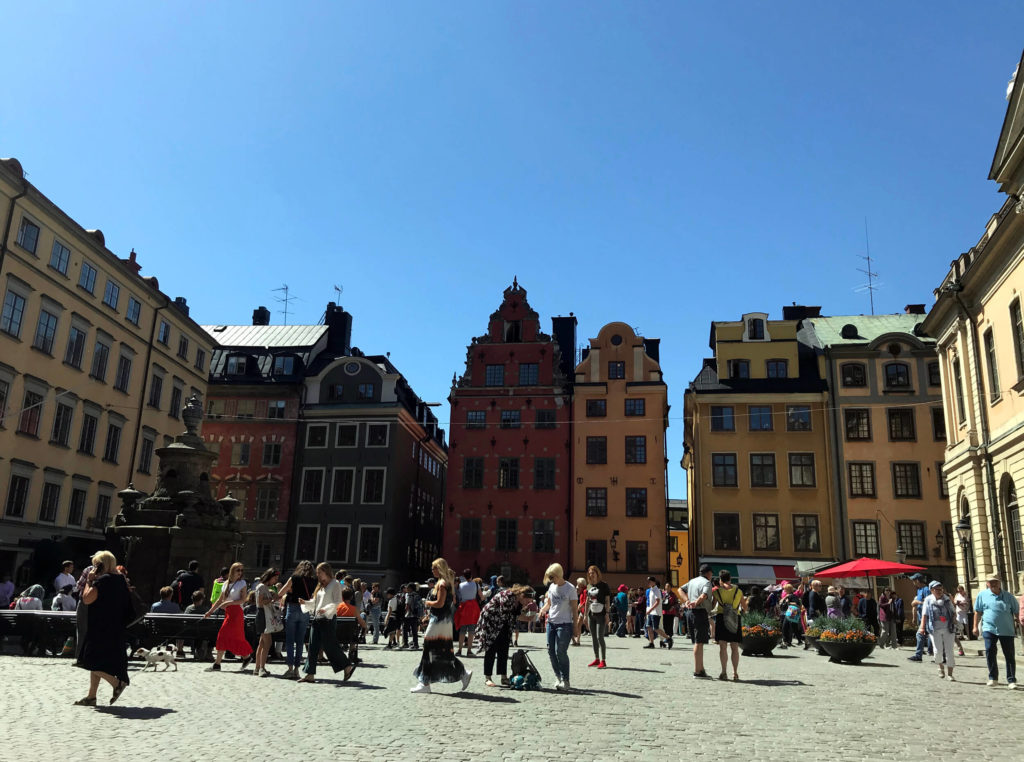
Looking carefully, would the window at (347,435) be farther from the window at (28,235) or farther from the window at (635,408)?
the window at (28,235)

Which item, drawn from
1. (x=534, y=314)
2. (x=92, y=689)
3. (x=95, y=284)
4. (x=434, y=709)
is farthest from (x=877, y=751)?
(x=534, y=314)

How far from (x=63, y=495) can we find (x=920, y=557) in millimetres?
39229

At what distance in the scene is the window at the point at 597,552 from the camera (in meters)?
43.6

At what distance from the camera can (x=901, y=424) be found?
4244cm

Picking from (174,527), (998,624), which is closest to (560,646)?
(998,624)

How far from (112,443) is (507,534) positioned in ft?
66.4

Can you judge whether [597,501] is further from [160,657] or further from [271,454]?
[160,657]

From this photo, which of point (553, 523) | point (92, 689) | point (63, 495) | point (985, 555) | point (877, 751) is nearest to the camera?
point (877, 751)

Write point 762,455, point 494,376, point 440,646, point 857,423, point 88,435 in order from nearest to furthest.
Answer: point 440,646 → point 88,435 → point 857,423 → point 762,455 → point 494,376

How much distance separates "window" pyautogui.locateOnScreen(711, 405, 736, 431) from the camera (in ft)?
144

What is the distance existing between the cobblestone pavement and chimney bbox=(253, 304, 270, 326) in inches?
1802

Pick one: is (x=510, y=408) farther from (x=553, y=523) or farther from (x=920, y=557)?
(x=920, y=557)

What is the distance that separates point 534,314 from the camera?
4812cm

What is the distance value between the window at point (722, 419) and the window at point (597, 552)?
848 cm
